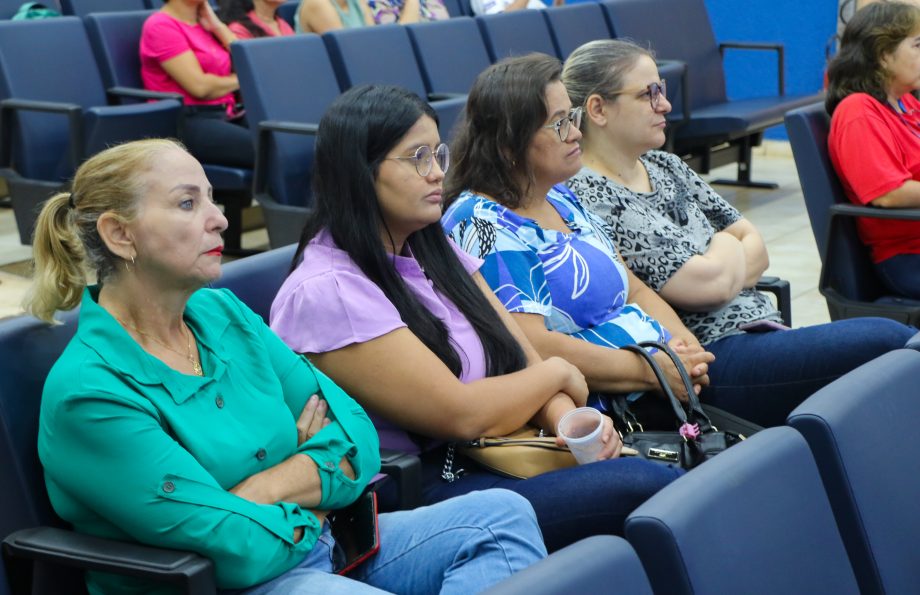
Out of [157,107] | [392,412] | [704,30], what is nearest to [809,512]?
[392,412]

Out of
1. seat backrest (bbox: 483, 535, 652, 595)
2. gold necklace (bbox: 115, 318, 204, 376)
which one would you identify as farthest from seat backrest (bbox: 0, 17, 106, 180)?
seat backrest (bbox: 483, 535, 652, 595)

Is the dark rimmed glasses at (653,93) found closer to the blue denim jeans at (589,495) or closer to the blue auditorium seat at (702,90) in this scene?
the blue denim jeans at (589,495)

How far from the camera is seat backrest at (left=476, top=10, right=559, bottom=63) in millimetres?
4789

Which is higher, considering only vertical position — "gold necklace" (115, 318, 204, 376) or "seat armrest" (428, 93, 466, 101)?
"gold necklace" (115, 318, 204, 376)

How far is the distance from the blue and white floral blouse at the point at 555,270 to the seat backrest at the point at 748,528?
963 millimetres

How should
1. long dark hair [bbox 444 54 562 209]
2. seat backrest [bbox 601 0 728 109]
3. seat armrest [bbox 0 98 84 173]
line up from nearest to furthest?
1. long dark hair [bbox 444 54 562 209]
2. seat armrest [bbox 0 98 84 173]
3. seat backrest [bbox 601 0 728 109]

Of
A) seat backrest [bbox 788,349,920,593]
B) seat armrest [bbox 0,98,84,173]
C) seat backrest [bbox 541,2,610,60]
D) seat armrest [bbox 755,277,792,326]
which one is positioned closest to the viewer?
seat backrest [bbox 788,349,920,593]

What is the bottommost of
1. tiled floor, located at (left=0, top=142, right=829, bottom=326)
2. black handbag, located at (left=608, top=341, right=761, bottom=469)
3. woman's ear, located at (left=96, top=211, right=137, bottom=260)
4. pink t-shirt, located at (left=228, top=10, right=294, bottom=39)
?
tiled floor, located at (left=0, top=142, right=829, bottom=326)

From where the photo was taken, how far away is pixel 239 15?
479 cm

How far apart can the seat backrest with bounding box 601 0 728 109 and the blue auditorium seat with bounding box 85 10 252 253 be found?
2.09 meters

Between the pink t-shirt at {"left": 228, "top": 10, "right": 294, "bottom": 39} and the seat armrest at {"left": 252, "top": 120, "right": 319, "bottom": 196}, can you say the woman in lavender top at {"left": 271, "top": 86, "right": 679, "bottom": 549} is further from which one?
the pink t-shirt at {"left": 228, "top": 10, "right": 294, "bottom": 39}

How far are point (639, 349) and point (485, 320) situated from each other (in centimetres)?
34

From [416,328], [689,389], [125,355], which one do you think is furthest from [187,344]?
[689,389]

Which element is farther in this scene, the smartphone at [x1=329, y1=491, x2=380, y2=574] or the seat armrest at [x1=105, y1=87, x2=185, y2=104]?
the seat armrest at [x1=105, y1=87, x2=185, y2=104]
